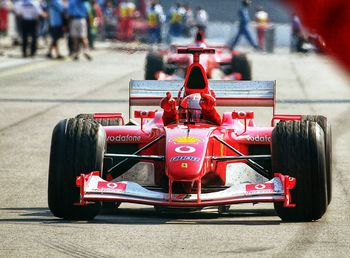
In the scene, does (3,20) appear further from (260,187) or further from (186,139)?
(260,187)

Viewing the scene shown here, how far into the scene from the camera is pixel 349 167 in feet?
42.2

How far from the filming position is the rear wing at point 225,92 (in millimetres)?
10555

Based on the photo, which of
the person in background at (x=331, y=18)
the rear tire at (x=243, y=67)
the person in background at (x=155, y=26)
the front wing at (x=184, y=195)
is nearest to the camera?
the person in background at (x=331, y=18)

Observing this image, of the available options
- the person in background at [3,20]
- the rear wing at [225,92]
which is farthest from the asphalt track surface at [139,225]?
the person in background at [3,20]

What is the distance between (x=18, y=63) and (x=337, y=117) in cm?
1488

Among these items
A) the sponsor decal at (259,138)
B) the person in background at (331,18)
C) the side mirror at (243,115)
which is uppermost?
the person in background at (331,18)

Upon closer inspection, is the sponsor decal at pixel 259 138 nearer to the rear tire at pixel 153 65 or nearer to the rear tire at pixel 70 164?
the rear tire at pixel 70 164

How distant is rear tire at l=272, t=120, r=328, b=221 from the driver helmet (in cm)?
139

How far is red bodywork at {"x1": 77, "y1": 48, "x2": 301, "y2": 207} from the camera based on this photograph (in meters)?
8.29

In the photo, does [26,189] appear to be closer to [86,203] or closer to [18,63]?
[86,203]

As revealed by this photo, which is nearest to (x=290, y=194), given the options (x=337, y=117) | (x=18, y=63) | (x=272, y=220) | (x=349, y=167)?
(x=272, y=220)

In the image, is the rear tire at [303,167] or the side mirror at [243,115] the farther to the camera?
the side mirror at [243,115]

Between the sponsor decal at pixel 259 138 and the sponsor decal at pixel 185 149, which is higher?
the sponsor decal at pixel 185 149

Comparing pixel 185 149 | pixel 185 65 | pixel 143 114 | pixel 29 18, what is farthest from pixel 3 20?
pixel 185 149
